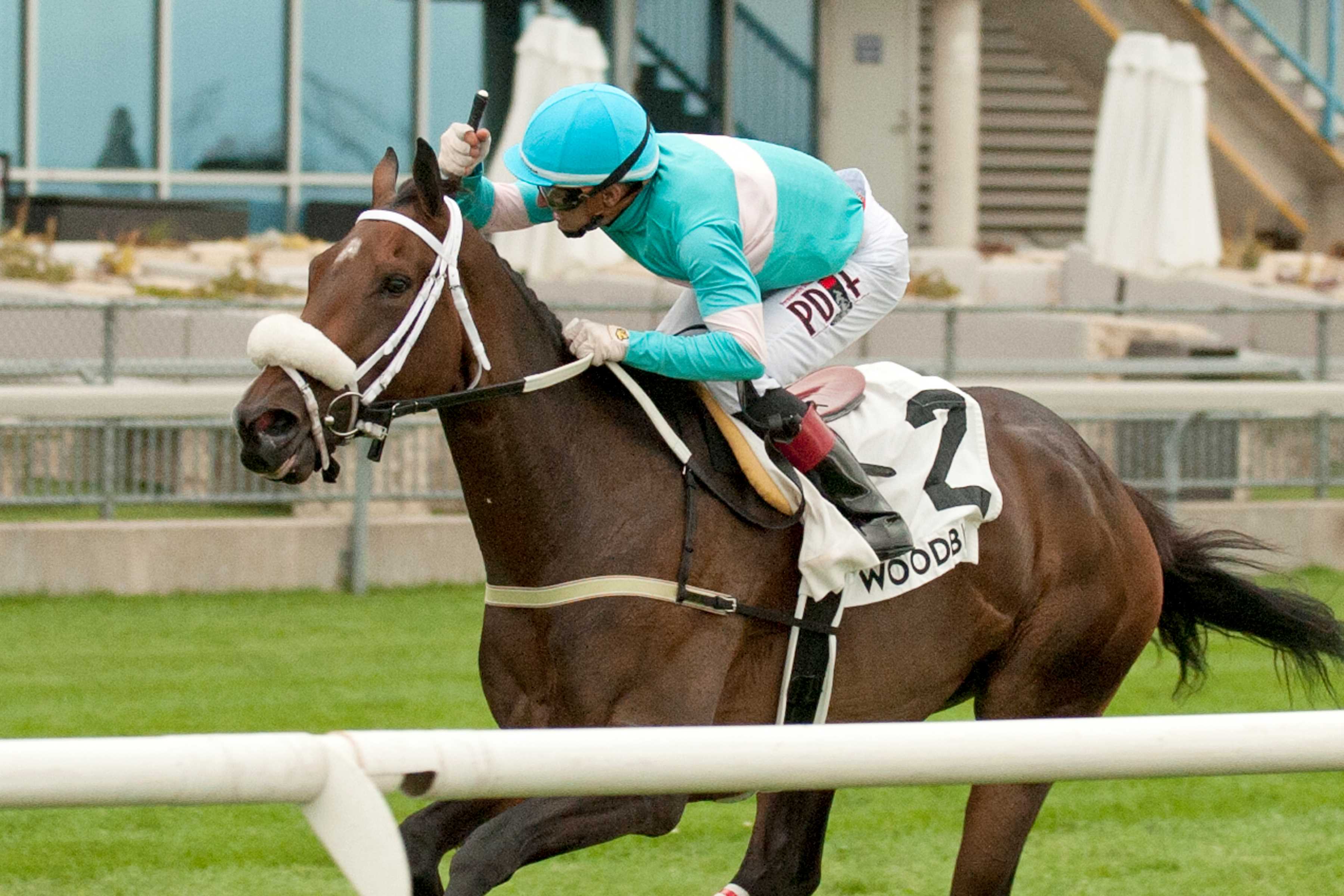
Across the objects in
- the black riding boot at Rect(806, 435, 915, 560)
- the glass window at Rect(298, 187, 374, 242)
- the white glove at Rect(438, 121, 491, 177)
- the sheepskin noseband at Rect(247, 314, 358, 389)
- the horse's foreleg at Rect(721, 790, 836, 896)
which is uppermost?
the glass window at Rect(298, 187, 374, 242)

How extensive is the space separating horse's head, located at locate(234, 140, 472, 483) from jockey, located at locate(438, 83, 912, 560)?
26cm

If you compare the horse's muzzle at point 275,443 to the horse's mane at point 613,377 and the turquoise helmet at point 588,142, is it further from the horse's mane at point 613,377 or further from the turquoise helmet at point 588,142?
the turquoise helmet at point 588,142

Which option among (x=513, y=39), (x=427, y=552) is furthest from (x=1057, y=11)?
(x=427, y=552)

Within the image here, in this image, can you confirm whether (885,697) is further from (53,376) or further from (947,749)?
(53,376)

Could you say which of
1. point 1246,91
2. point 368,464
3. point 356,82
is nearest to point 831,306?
point 368,464

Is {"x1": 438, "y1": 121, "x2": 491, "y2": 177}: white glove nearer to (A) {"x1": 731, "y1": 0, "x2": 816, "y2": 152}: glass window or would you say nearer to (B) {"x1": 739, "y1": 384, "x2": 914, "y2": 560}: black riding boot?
(B) {"x1": 739, "y1": 384, "x2": 914, "y2": 560}: black riding boot

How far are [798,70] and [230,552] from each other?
39.0 feet

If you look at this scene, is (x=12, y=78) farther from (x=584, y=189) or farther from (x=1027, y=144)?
(x=584, y=189)

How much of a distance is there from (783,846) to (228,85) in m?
14.4

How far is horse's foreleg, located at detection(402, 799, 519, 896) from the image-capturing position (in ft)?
11.2

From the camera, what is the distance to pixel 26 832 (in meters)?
5.23

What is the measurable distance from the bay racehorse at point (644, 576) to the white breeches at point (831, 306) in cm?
26

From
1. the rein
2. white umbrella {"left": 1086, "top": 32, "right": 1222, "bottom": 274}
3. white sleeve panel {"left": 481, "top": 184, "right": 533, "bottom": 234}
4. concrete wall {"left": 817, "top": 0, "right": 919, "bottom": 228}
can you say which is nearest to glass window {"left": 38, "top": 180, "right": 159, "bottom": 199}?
concrete wall {"left": 817, "top": 0, "right": 919, "bottom": 228}

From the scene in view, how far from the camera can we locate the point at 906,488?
4.08 metres
